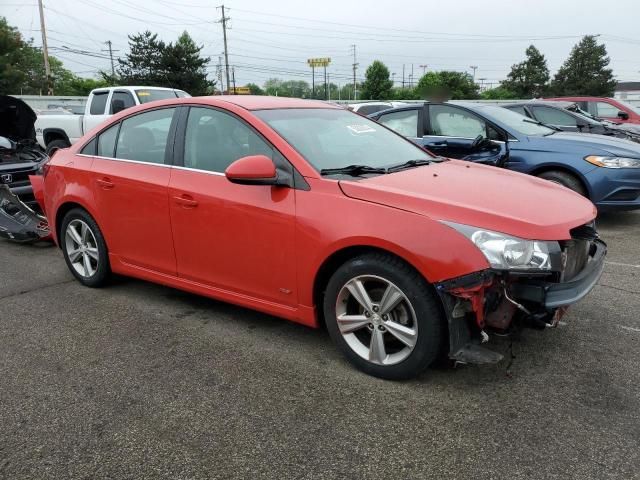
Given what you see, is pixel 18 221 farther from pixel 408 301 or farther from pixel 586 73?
pixel 586 73

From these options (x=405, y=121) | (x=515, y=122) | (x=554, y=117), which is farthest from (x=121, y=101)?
(x=554, y=117)

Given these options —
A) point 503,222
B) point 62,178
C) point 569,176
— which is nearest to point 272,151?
point 503,222

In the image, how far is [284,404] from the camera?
2.79 metres

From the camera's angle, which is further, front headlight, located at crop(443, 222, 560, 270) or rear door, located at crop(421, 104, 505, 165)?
rear door, located at crop(421, 104, 505, 165)

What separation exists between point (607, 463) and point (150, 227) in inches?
124

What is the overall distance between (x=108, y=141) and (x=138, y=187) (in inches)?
29.4

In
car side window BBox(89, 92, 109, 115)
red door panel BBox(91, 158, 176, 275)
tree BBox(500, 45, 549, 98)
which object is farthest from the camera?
tree BBox(500, 45, 549, 98)

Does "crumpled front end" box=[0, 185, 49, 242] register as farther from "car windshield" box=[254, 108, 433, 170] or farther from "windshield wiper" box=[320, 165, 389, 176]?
"windshield wiper" box=[320, 165, 389, 176]

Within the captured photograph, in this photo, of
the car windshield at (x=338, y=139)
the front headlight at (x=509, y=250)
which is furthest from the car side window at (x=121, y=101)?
the front headlight at (x=509, y=250)

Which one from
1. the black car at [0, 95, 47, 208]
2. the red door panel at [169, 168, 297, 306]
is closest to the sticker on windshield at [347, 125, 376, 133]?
the red door panel at [169, 168, 297, 306]

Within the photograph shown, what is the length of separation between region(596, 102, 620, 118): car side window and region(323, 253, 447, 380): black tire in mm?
13713

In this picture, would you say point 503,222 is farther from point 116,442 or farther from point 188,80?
point 188,80

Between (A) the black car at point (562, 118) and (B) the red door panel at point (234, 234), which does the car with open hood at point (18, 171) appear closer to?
(B) the red door panel at point (234, 234)

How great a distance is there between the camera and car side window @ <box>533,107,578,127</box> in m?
10.4
